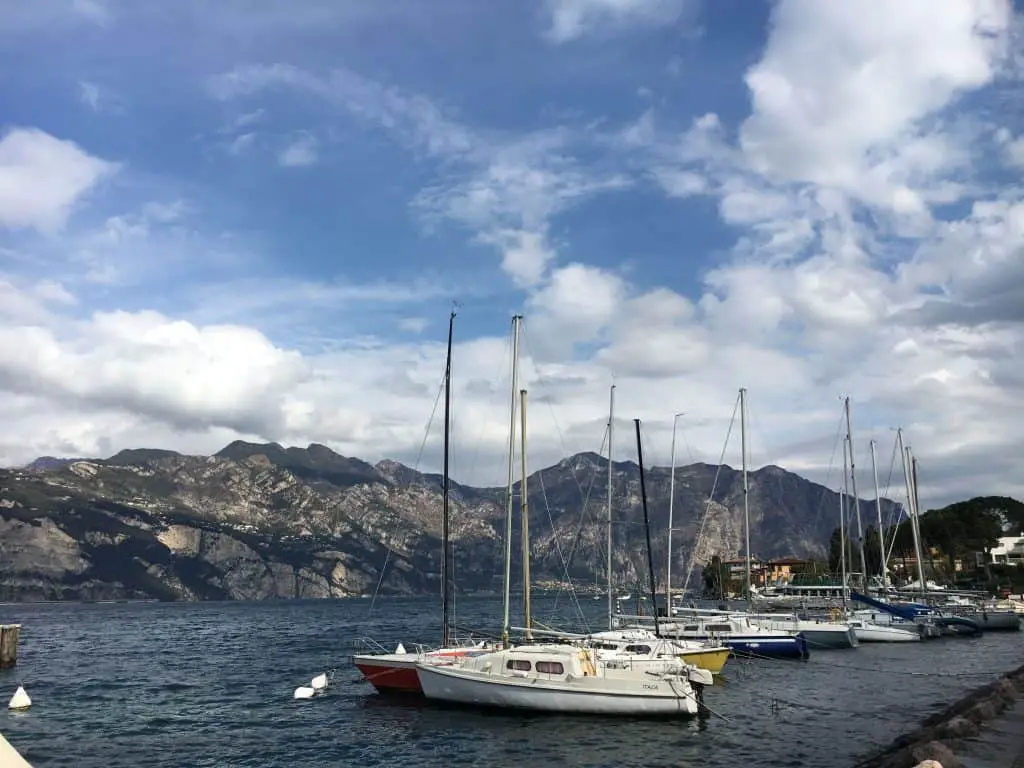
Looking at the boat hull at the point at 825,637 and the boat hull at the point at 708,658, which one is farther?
the boat hull at the point at 825,637

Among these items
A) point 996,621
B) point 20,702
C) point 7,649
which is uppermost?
point 996,621

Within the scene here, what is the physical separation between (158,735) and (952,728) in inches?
1363

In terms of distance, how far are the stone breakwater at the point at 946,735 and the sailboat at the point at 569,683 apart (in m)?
9.22

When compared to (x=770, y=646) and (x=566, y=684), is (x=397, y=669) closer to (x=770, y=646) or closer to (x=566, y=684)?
(x=566, y=684)

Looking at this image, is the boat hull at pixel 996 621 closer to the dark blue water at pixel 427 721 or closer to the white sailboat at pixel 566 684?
the dark blue water at pixel 427 721

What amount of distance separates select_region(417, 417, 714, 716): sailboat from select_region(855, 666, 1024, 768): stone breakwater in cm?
922

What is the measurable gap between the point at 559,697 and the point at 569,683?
84cm

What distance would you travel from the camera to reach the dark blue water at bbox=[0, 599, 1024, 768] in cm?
3206

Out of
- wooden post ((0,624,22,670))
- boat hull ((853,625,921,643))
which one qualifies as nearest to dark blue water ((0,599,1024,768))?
wooden post ((0,624,22,670))

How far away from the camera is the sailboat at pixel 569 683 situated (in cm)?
3628

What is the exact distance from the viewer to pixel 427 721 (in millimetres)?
38406

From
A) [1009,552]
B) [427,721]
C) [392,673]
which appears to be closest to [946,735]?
[427,721]

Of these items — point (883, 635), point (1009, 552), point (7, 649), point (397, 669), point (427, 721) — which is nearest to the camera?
point (427, 721)

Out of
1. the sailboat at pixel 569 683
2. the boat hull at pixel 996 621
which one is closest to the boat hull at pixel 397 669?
the sailboat at pixel 569 683
